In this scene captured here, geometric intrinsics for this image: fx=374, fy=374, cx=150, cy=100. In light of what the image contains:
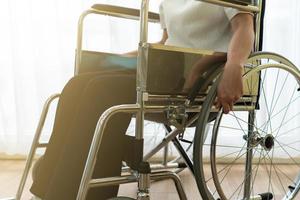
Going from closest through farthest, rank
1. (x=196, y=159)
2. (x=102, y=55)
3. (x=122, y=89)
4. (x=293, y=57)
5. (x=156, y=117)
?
1. (x=196, y=159)
2. (x=122, y=89)
3. (x=156, y=117)
4. (x=102, y=55)
5. (x=293, y=57)

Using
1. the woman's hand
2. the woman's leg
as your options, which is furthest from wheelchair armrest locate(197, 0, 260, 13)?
the woman's leg

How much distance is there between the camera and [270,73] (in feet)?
6.15

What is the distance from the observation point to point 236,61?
2.90 feet

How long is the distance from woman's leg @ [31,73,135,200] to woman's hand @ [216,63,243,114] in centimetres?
24

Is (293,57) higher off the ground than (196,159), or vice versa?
(293,57)

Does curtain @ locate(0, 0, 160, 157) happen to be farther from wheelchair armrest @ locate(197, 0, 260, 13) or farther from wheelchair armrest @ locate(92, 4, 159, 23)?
wheelchair armrest @ locate(197, 0, 260, 13)

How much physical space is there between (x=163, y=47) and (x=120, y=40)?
3.51ft

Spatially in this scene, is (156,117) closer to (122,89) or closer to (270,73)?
(122,89)

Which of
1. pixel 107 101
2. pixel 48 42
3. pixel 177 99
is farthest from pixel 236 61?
pixel 48 42

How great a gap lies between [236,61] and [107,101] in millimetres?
335

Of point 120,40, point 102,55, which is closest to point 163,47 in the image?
point 102,55

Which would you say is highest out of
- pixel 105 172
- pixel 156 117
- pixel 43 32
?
pixel 43 32

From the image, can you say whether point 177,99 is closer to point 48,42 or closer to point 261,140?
point 261,140

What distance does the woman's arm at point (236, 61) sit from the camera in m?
0.88
